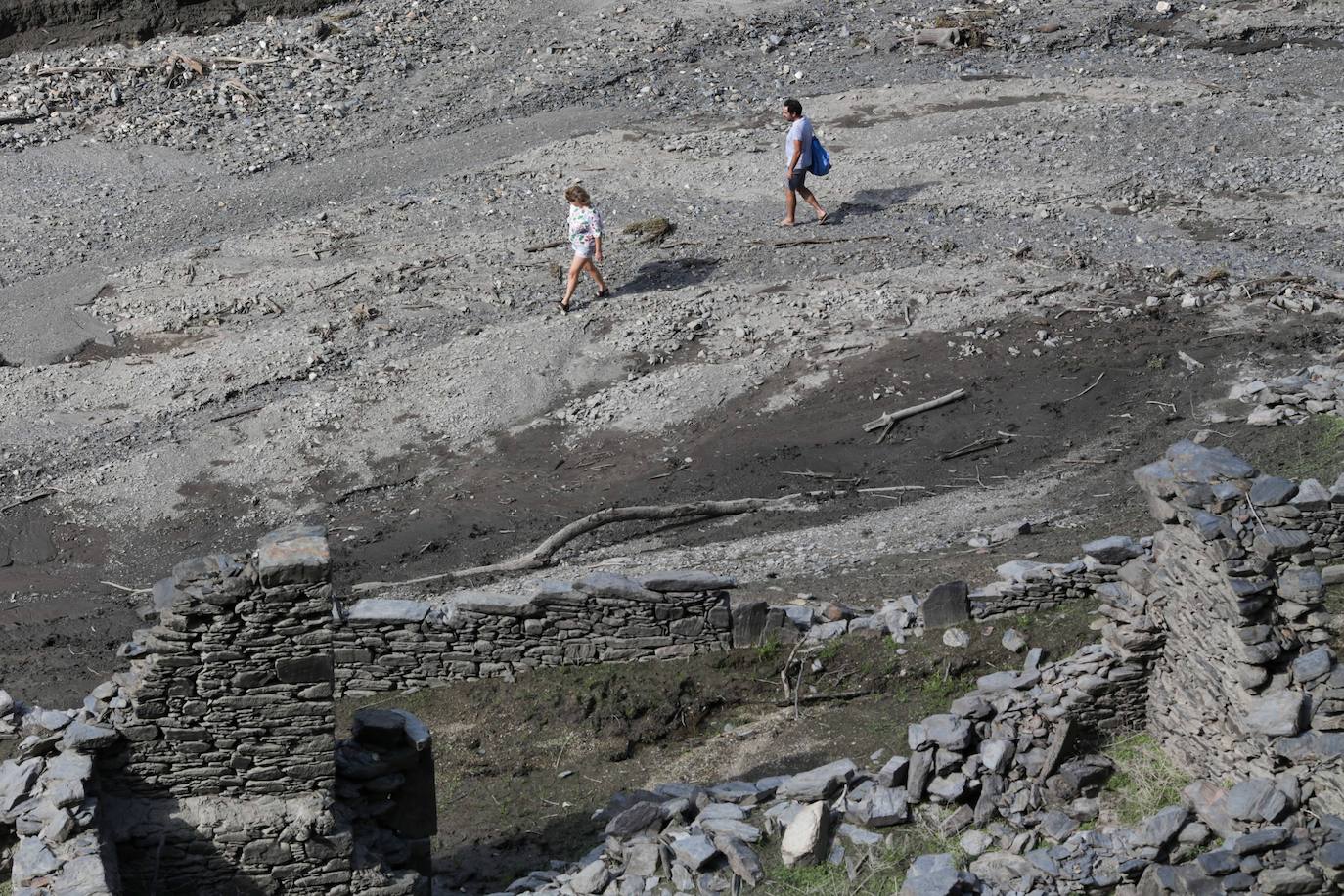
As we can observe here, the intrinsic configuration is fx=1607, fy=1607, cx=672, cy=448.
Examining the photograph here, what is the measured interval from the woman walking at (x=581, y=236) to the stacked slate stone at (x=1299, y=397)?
25.5 feet

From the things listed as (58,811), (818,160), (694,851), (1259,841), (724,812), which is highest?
(818,160)

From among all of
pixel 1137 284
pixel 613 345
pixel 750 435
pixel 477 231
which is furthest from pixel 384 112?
pixel 1137 284

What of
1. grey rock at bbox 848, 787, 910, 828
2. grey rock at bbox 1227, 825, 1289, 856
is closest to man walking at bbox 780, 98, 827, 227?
grey rock at bbox 848, 787, 910, 828

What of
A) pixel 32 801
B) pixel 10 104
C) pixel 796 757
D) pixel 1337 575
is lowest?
pixel 796 757

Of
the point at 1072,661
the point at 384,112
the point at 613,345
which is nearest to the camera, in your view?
the point at 1072,661

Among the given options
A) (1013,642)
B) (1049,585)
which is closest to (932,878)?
(1013,642)

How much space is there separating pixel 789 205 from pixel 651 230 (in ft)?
6.11

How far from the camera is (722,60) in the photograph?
1022 inches

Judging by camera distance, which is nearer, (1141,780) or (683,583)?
(1141,780)

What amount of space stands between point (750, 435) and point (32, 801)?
9.49 metres

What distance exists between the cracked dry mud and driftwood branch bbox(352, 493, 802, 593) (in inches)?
8.0

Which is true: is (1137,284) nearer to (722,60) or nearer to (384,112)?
(722,60)

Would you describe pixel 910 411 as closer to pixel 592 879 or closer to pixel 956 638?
pixel 956 638

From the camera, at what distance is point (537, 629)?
1348 centimetres
